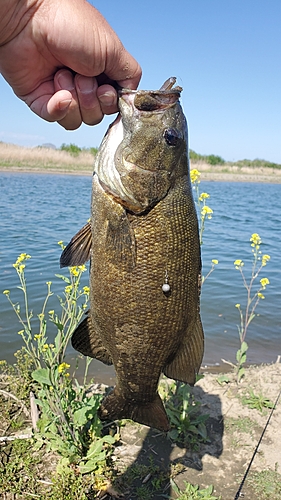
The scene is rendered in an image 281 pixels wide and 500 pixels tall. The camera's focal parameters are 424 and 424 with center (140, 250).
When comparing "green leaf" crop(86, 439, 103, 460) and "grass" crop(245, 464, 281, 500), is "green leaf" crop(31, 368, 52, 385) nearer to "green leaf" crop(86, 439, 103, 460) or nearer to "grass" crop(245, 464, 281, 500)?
"green leaf" crop(86, 439, 103, 460)

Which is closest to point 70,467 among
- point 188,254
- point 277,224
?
point 188,254

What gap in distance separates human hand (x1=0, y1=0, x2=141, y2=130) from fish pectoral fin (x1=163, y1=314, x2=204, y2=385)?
4.95 ft

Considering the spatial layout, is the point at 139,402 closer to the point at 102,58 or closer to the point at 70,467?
the point at 70,467


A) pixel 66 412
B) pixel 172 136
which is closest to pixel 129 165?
pixel 172 136

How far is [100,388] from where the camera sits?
5457 mm

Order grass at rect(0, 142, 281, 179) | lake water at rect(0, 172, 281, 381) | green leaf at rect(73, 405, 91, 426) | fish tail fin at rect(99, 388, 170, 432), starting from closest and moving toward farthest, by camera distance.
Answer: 1. fish tail fin at rect(99, 388, 170, 432)
2. green leaf at rect(73, 405, 91, 426)
3. lake water at rect(0, 172, 281, 381)
4. grass at rect(0, 142, 281, 179)

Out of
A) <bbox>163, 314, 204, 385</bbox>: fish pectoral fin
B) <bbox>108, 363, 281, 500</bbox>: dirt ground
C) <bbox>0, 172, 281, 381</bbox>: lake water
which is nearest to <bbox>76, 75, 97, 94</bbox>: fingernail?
<bbox>163, 314, 204, 385</bbox>: fish pectoral fin

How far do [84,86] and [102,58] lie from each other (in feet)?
0.80

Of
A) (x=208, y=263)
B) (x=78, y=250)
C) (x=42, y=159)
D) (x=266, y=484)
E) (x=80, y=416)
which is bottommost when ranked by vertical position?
(x=266, y=484)

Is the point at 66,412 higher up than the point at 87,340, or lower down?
lower down

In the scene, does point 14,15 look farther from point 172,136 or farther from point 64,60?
point 172,136

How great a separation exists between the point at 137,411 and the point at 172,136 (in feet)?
5.92

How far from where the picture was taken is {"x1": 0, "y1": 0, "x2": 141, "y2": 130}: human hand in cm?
231

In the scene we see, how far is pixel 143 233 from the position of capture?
2.41 m
